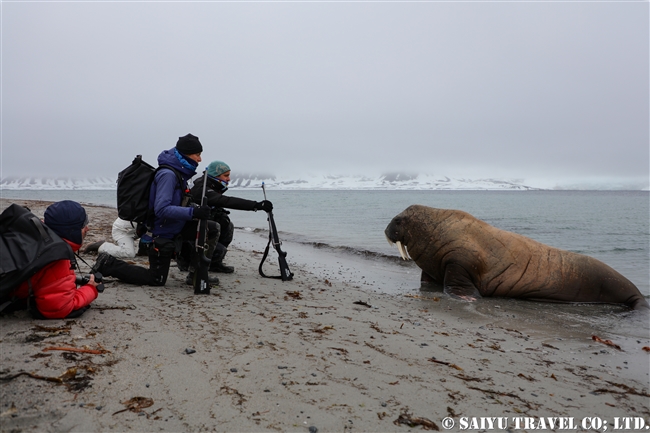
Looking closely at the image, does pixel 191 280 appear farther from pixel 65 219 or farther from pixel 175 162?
pixel 65 219

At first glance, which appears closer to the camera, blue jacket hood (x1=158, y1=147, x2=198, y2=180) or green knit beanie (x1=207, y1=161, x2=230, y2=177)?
blue jacket hood (x1=158, y1=147, x2=198, y2=180)

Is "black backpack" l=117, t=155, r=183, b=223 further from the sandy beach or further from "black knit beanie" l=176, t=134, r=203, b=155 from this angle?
the sandy beach

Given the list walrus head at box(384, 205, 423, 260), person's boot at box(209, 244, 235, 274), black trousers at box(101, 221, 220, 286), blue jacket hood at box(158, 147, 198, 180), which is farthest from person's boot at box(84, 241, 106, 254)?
walrus head at box(384, 205, 423, 260)

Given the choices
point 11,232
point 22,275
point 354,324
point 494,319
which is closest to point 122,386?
point 22,275

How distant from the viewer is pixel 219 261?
7.02 meters

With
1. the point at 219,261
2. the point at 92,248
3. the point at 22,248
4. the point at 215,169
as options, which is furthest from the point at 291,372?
the point at 92,248

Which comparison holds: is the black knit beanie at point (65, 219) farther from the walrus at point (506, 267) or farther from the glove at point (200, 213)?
the walrus at point (506, 267)

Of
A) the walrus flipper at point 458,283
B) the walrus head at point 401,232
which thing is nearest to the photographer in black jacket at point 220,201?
the walrus head at point 401,232

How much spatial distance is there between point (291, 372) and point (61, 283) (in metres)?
2.03

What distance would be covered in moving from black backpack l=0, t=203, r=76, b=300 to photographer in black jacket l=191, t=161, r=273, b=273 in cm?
263

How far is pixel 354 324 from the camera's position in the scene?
A: 182 inches

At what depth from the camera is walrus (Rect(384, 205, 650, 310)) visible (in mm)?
7570

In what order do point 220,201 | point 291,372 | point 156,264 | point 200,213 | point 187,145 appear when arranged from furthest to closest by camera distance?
1. point 220,201
2. point 156,264
3. point 187,145
4. point 200,213
5. point 291,372

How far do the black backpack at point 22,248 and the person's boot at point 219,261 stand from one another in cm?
333
